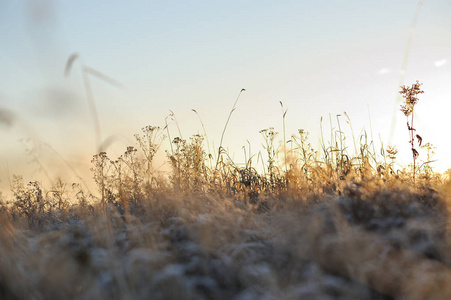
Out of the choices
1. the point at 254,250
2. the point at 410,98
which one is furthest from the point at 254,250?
the point at 410,98

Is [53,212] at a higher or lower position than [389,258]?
higher

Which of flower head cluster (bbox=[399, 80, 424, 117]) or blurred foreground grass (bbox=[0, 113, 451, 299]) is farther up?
flower head cluster (bbox=[399, 80, 424, 117])

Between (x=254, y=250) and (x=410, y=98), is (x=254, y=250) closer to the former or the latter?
(x=254, y=250)

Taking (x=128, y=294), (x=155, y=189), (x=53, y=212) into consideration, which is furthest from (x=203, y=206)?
(x=53, y=212)

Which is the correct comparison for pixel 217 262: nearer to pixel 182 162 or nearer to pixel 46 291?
pixel 46 291

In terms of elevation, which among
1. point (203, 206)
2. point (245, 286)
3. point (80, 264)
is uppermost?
point (203, 206)

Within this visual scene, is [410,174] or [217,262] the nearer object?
[217,262]

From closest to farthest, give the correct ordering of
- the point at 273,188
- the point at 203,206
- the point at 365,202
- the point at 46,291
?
1. the point at 46,291
2. the point at 365,202
3. the point at 203,206
4. the point at 273,188

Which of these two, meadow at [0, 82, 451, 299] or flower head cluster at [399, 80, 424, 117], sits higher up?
flower head cluster at [399, 80, 424, 117]

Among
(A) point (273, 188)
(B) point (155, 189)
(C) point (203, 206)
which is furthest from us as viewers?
(A) point (273, 188)

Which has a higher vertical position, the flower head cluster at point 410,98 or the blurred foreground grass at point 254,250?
the flower head cluster at point 410,98

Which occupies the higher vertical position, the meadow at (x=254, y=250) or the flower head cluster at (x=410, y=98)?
the flower head cluster at (x=410, y=98)

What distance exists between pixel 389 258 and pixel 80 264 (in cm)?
233

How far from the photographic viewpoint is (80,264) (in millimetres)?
3287
